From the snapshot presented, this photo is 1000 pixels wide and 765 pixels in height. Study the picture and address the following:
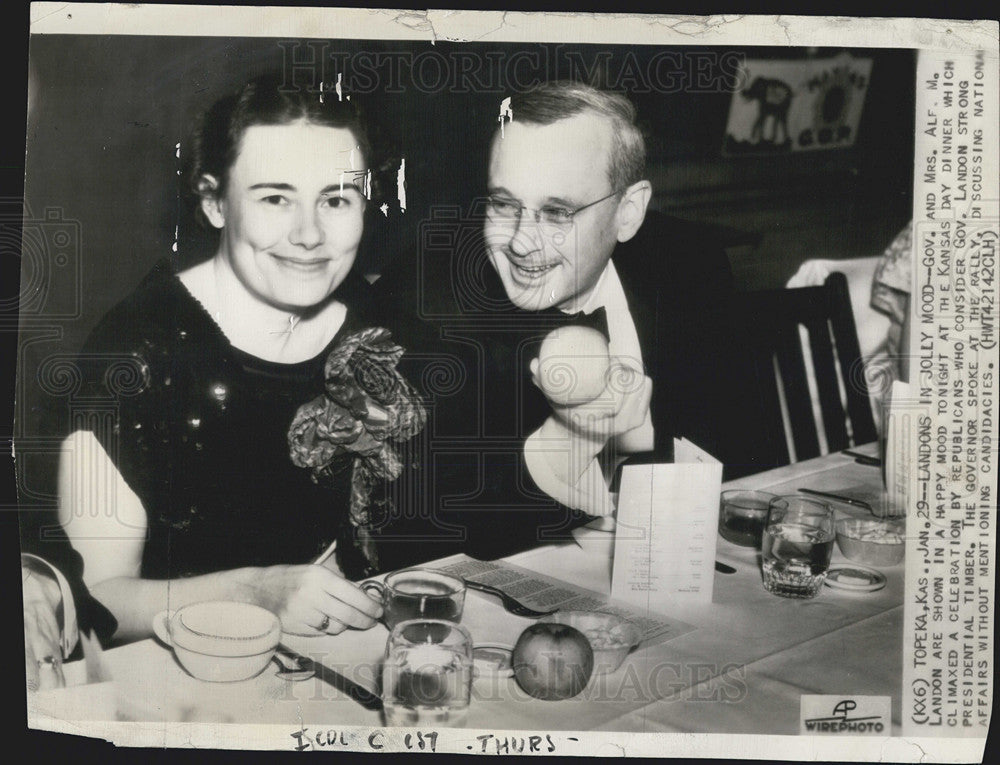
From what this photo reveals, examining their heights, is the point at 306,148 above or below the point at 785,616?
above

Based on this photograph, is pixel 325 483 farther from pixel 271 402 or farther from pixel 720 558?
pixel 720 558

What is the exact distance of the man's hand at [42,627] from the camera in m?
2.03

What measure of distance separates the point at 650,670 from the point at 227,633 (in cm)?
70

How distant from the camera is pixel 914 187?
6.55 feet

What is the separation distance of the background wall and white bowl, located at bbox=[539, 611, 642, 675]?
1.99ft

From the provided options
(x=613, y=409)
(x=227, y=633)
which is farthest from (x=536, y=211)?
(x=227, y=633)

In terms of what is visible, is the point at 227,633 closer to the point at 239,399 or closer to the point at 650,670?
the point at 239,399

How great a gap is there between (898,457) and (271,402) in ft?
3.43

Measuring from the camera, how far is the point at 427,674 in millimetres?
1979

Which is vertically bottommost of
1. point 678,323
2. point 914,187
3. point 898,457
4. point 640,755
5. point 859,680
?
point 640,755

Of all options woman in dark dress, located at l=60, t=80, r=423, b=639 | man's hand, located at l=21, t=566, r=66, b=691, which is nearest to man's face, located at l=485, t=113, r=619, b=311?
woman in dark dress, located at l=60, t=80, r=423, b=639

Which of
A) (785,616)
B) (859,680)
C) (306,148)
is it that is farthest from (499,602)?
(306,148)

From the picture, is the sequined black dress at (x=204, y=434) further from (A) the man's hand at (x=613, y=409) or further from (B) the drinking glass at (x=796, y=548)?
(B) the drinking glass at (x=796, y=548)

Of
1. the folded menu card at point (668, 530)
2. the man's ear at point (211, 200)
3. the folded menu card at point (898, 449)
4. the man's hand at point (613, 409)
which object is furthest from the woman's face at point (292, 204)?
the folded menu card at point (898, 449)
